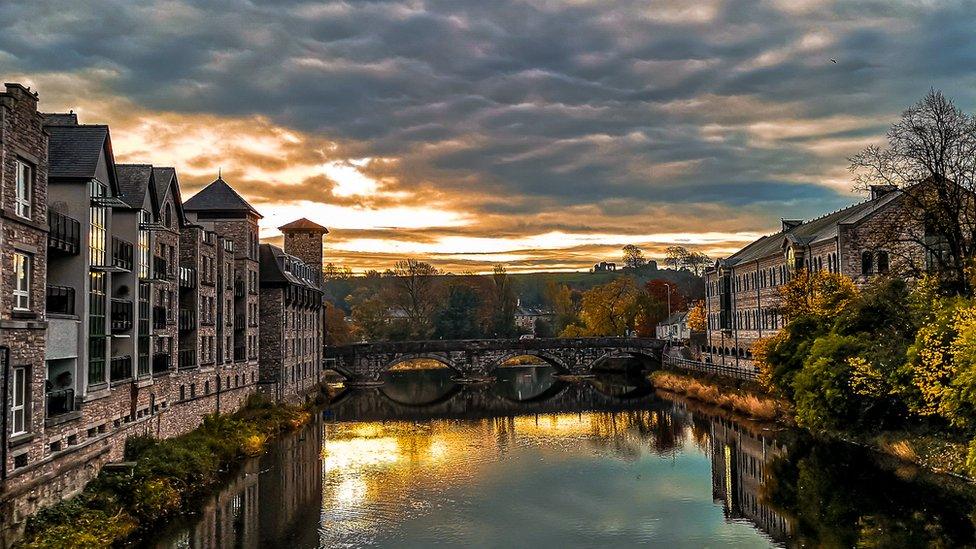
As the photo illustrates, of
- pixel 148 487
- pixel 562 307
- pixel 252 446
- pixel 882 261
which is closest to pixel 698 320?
pixel 882 261

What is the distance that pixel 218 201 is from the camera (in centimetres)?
4653

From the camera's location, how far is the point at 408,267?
368ft

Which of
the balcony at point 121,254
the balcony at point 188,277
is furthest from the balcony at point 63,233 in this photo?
the balcony at point 188,277

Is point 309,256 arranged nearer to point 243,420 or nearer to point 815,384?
point 243,420

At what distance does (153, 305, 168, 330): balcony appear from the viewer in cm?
3184

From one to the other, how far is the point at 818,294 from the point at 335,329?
205 feet

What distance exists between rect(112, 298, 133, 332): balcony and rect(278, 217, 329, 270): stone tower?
3981 centimetres

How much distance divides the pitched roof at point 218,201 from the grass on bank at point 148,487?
41.0 ft

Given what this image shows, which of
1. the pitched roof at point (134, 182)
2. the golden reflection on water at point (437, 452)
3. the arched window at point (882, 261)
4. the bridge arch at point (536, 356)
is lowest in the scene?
the golden reflection on water at point (437, 452)

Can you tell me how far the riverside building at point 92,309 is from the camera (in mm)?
19312

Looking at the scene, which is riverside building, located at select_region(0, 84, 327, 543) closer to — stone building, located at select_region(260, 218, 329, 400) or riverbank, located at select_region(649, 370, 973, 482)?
stone building, located at select_region(260, 218, 329, 400)

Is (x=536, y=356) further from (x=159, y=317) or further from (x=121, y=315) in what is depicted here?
(x=121, y=315)

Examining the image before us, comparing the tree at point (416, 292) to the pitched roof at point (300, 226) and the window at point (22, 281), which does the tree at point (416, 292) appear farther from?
the window at point (22, 281)

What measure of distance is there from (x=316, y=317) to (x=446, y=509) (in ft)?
A: 130
